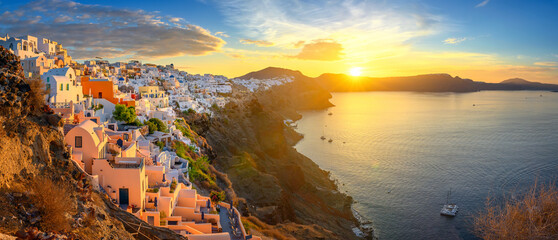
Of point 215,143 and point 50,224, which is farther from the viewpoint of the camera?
point 215,143

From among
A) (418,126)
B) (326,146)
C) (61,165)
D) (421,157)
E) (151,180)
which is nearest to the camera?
(61,165)

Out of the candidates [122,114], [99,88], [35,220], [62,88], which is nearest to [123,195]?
[35,220]

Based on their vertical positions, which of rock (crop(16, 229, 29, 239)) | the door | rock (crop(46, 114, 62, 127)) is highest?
rock (crop(46, 114, 62, 127))

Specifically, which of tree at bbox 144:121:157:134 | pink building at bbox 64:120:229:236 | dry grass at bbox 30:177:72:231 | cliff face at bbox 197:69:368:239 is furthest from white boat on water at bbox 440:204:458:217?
dry grass at bbox 30:177:72:231

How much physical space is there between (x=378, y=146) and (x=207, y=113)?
31.7 m

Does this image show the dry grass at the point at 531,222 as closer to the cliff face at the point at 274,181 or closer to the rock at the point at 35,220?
the cliff face at the point at 274,181

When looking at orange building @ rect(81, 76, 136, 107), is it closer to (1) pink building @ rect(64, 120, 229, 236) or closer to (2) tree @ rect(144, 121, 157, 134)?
(2) tree @ rect(144, 121, 157, 134)

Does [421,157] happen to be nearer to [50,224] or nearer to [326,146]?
[326,146]

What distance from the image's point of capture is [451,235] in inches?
1169

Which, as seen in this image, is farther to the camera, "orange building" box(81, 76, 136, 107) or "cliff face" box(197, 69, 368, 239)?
"orange building" box(81, 76, 136, 107)

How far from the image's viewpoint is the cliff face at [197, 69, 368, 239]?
27719mm

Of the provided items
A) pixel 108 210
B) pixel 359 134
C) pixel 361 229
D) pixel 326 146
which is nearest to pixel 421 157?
pixel 326 146

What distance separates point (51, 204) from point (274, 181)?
25.2m

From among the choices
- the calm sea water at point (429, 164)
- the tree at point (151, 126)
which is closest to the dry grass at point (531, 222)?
the calm sea water at point (429, 164)
